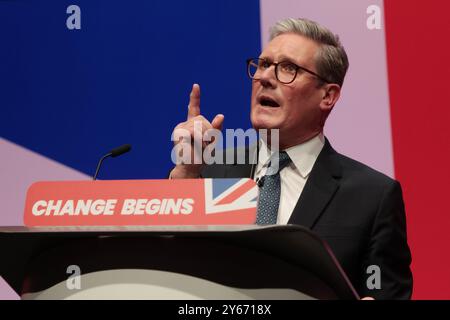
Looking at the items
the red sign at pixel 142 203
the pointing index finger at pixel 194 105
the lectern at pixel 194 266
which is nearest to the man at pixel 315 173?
the pointing index finger at pixel 194 105

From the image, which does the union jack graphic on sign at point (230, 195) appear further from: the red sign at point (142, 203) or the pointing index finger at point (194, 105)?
the pointing index finger at point (194, 105)

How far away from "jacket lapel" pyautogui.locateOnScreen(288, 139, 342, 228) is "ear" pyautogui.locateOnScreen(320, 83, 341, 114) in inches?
6.0

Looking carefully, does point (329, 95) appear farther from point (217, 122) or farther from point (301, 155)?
point (217, 122)

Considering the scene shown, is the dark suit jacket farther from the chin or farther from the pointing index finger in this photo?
the pointing index finger

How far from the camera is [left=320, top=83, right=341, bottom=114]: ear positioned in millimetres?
2176

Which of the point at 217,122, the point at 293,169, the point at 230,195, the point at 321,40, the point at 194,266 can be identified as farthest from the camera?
the point at 321,40

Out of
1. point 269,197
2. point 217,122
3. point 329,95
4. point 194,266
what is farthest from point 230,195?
point 329,95

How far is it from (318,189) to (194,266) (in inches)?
38.0

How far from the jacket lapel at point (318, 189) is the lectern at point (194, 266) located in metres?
0.81

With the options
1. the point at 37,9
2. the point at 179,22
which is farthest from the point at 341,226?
the point at 37,9

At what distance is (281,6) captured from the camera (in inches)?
106

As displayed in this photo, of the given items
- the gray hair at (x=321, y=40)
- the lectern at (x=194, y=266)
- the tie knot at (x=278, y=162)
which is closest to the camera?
the lectern at (x=194, y=266)

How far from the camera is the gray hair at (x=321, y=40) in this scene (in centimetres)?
214

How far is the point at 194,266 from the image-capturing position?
40.8 inches
